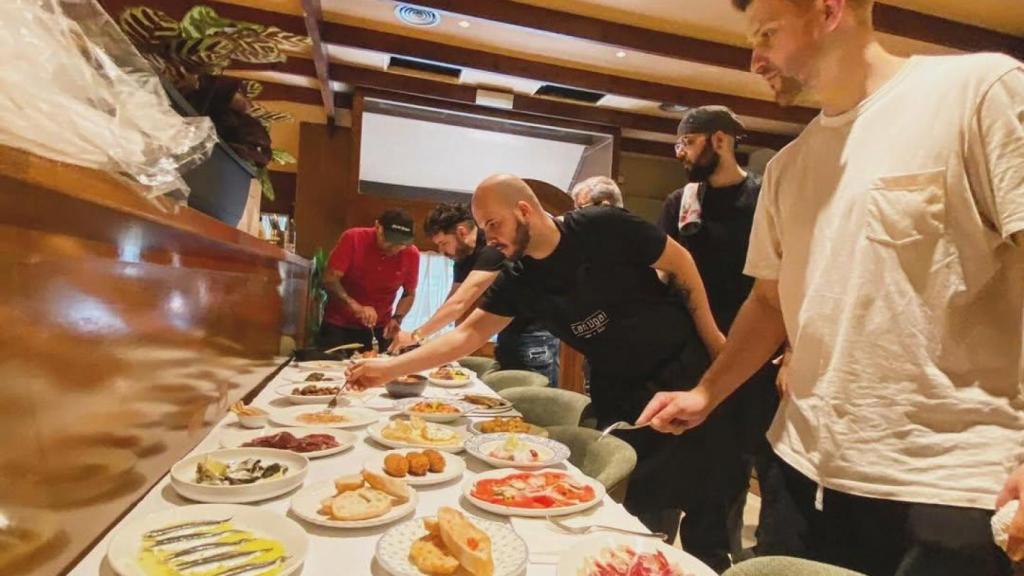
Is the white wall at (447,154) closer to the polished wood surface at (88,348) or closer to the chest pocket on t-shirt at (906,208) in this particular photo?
the polished wood surface at (88,348)

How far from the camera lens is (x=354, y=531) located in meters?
1.01

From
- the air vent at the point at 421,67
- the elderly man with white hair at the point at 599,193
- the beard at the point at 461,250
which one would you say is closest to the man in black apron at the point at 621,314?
the elderly man with white hair at the point at 599,193

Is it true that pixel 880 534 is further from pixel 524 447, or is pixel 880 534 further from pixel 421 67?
pixel 421 67

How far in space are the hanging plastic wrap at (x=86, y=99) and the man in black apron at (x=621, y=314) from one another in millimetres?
1070

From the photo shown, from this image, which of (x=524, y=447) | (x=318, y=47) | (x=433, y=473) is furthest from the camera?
(x=318, y=47)

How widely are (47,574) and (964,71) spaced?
150 cm

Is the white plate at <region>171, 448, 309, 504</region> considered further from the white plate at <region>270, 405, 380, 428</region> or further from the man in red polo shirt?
the man in red polo shirt

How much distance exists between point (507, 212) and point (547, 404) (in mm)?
778

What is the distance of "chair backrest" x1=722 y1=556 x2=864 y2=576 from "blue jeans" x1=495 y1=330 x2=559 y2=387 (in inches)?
96.5

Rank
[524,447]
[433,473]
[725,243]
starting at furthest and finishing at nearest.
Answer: [725,243] → [524,447] → [433,473]

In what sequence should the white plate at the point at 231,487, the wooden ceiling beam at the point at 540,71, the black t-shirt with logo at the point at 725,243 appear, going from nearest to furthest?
the white plate at the point at 231,487 → the black t-shirt with logo at the point at 725,243 → the wooden ceiling beam at the point at 540,71

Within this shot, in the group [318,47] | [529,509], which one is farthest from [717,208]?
[318,47]

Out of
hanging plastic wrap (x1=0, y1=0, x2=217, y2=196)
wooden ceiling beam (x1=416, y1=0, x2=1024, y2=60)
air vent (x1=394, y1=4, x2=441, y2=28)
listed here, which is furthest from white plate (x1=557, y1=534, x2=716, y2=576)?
air vent (x1=394, y1=4, x2=441, y2=28)

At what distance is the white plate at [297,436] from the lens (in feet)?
4.71
